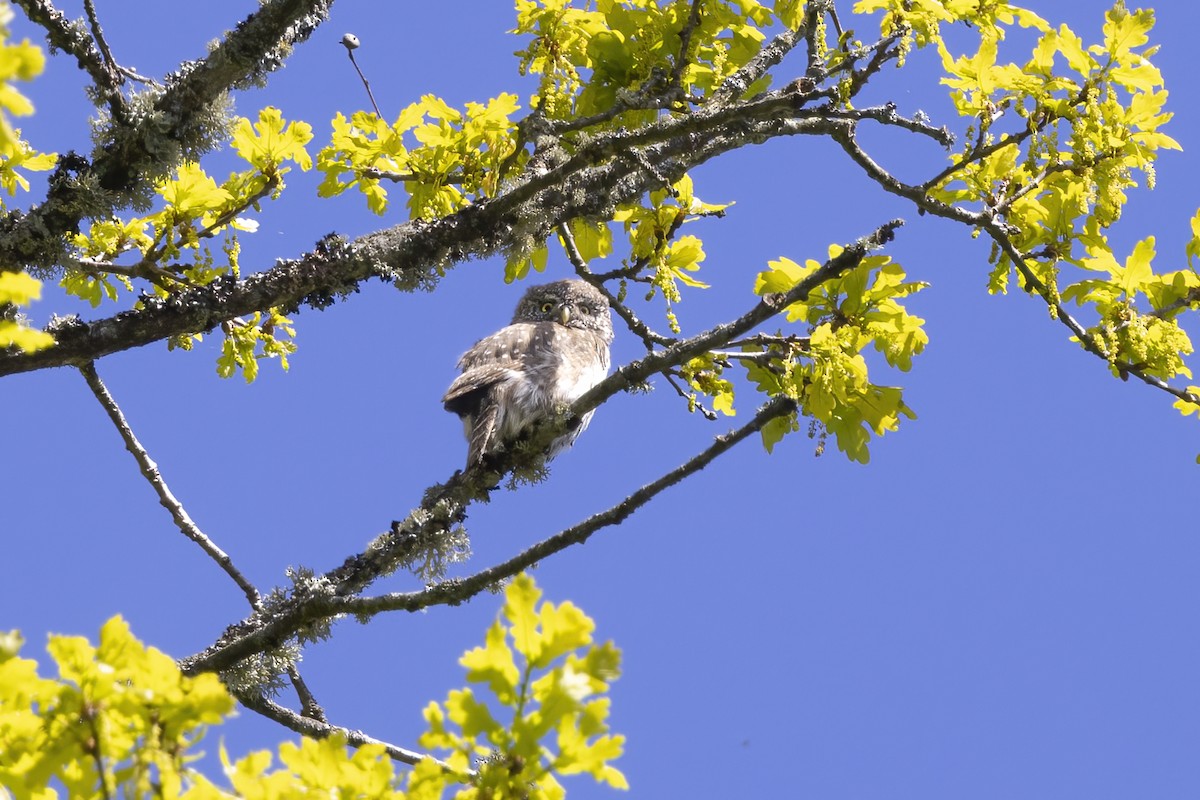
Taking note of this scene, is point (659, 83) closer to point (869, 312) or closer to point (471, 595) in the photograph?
point (869, 312)

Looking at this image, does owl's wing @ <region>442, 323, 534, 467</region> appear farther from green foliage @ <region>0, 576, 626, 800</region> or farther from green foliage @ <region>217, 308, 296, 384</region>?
green foliage @ <region>0, 576, 626, 800</region>

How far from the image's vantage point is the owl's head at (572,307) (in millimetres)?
6578

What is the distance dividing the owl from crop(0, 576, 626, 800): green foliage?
2612 millimetres

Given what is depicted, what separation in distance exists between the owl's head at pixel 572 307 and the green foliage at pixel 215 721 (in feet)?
15.6

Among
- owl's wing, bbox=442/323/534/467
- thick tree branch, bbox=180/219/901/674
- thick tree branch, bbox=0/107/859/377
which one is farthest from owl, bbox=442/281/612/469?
thick tree branch, bbox=0/107/859/377

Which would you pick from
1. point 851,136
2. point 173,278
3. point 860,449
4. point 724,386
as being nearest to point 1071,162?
point 851,136

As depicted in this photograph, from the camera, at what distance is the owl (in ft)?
16.1

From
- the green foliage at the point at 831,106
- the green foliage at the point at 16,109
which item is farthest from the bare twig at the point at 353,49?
the green foliage at the point at 16,109

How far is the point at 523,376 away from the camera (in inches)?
207

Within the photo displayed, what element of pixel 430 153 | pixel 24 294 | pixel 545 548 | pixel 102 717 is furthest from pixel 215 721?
pixel 430 153

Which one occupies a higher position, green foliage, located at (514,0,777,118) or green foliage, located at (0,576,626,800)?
green foliage, located at (514,0,777,118)

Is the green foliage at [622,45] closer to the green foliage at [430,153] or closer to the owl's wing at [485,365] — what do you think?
the green foliage at [430,153]

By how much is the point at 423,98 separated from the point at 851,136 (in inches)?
49.9

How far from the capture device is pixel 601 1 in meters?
3.63
